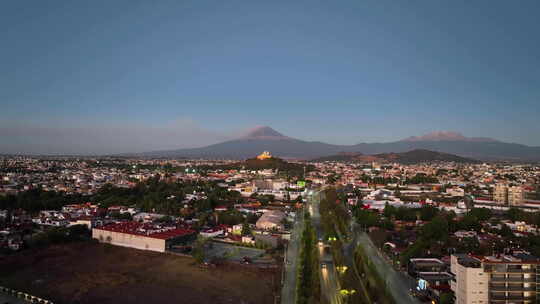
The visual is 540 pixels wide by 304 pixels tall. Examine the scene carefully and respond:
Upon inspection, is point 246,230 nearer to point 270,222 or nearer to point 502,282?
point 270,222

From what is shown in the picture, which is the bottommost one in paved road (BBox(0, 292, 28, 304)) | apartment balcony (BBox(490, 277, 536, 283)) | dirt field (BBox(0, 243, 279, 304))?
paved road (BBox(0, 292, 28, 304))

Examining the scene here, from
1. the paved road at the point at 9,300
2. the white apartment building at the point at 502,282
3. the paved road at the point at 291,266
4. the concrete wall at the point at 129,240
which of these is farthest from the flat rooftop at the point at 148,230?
the white apartment building at the point at 502,282

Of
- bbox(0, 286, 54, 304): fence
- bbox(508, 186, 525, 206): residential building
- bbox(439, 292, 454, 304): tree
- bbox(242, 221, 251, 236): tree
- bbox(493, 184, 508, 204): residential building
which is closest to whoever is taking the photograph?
bbox(439, 292, 454, 304): tree

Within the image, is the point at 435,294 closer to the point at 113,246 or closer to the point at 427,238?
the point at 427,238

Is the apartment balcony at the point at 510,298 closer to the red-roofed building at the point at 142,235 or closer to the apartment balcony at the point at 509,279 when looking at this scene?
the apartment balcony at the point at 509,279

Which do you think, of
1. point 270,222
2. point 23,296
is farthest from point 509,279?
point 23,296

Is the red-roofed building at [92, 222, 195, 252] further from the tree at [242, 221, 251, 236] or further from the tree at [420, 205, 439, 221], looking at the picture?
the tree at [420, 205, 439, 221]

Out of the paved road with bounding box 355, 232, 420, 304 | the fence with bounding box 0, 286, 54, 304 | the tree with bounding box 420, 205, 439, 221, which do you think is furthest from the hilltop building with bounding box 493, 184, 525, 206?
the fence with bounding box 0, 286, 54, 304

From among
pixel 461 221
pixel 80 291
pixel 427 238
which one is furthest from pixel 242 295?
pixel 461 221
